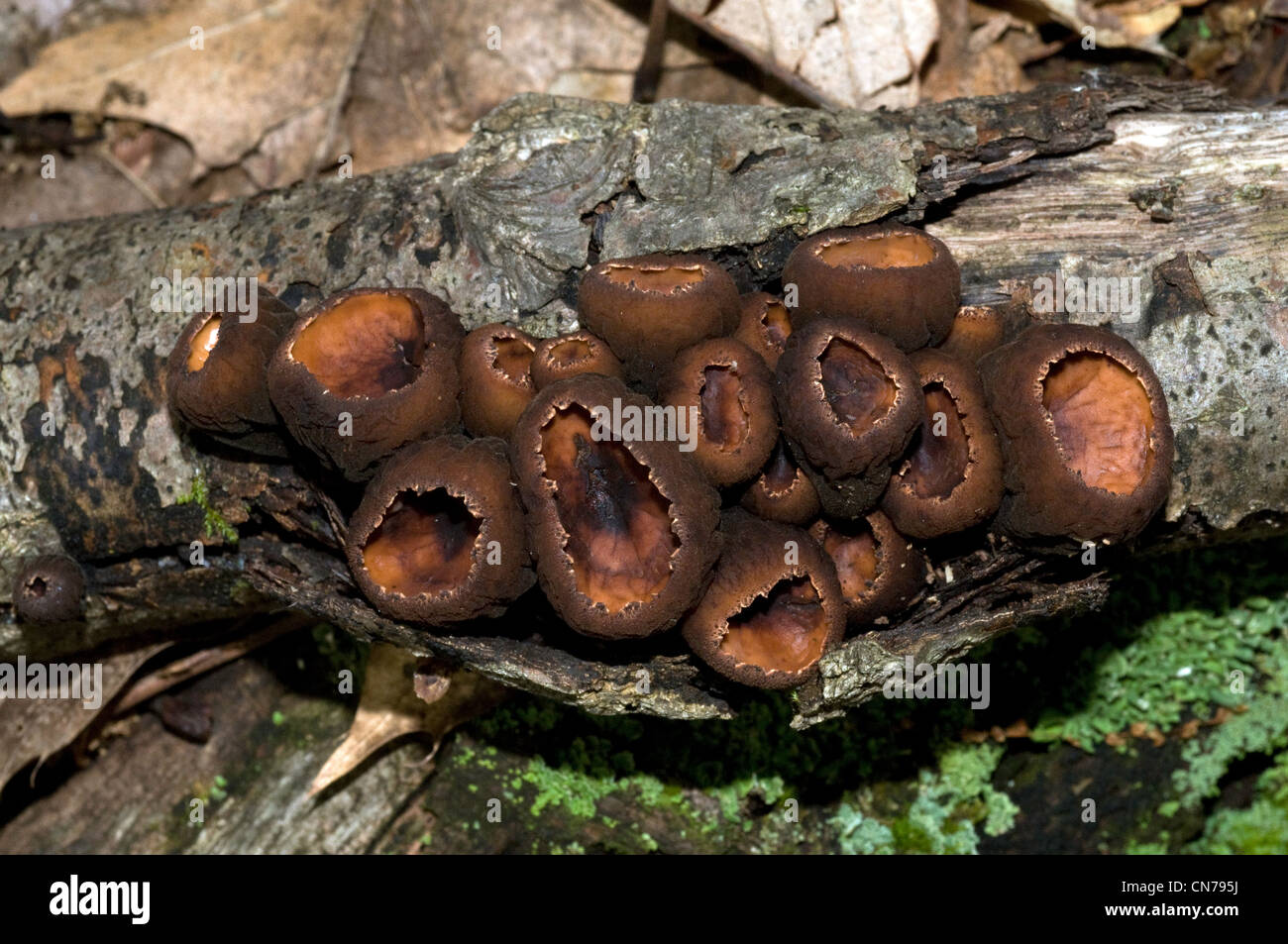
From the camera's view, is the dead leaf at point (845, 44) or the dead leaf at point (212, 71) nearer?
the dead leaf at point (845, 44)

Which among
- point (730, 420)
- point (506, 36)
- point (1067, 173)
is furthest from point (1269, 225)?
point (506, 36)

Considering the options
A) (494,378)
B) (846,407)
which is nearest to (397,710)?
(494,378)

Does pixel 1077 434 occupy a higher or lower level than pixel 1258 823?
higher

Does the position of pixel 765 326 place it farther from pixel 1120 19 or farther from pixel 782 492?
pixel 1120 19

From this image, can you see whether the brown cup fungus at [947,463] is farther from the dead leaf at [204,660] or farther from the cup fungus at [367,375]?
the dead leaf at [204,660]

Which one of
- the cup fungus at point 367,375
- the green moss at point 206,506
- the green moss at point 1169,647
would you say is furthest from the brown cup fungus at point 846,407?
the green moss at point 206,506

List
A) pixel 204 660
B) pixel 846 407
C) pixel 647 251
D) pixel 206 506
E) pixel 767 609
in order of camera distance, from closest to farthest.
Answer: pixel 846 407
pixel 767 609
pixel 647 251
pixel 206 506
pixel 204 660
